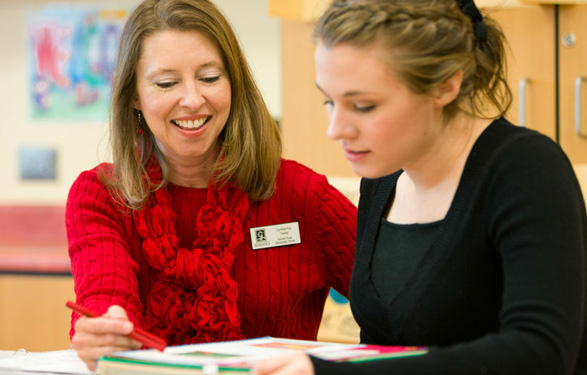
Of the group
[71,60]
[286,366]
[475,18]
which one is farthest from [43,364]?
[71,60]

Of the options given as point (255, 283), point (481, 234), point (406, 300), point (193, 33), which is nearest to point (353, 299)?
point (406, 300)

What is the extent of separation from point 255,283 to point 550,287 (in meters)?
0.81

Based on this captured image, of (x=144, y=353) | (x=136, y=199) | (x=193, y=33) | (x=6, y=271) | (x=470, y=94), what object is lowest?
(x=6, y=271)

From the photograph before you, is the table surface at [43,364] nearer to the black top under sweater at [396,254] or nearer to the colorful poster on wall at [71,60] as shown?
the black top under sweater at [396,254]

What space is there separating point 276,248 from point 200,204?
0.20 meters

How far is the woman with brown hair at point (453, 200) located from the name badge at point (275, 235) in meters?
0.46

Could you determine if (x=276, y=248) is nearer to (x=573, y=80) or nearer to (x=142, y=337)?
(x=142, y=337)

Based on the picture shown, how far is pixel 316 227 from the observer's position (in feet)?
5.44

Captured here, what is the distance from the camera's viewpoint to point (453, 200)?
1088 mm

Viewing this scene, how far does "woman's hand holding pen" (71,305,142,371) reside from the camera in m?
1.11

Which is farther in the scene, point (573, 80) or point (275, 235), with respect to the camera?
point (573, 80)

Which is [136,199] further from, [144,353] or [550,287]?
[550,287]

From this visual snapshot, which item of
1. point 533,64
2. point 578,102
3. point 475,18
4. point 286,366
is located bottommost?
point 286,366

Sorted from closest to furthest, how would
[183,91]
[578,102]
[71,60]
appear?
[183,91] < [578,102] < [71,60]
